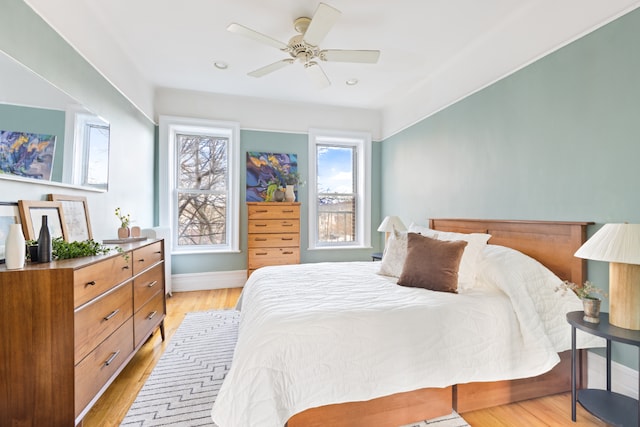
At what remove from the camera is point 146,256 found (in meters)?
2.37

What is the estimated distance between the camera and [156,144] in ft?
13.6

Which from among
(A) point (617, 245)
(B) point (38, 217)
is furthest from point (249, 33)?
(A) point (617, 245)

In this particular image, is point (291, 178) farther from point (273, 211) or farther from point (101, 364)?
point (101, 364)

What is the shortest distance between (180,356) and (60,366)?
1.17 meters

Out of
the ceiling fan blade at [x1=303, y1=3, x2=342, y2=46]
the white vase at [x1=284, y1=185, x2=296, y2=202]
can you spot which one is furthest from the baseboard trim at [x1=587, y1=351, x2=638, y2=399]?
the white vase at [x1=284, y1=185, x2=296, y2=202]

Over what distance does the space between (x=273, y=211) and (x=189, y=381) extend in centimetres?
245

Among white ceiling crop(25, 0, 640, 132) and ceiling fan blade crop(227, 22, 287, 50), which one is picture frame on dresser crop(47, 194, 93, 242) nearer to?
white ceiling crop(25, 0, 640, 132)

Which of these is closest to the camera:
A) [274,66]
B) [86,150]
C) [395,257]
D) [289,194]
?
[86,150]

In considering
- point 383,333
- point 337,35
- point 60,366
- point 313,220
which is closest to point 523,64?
point 337,35

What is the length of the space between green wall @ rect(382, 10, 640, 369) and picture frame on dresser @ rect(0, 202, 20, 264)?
338cm

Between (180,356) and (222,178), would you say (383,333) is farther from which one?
(222,178)

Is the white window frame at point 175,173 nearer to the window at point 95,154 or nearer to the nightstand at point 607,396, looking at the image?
the window at point 95,154

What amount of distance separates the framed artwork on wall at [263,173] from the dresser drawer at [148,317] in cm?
206

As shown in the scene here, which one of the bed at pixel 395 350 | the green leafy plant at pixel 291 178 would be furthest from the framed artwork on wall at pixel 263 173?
the bed at pixel 395 350
